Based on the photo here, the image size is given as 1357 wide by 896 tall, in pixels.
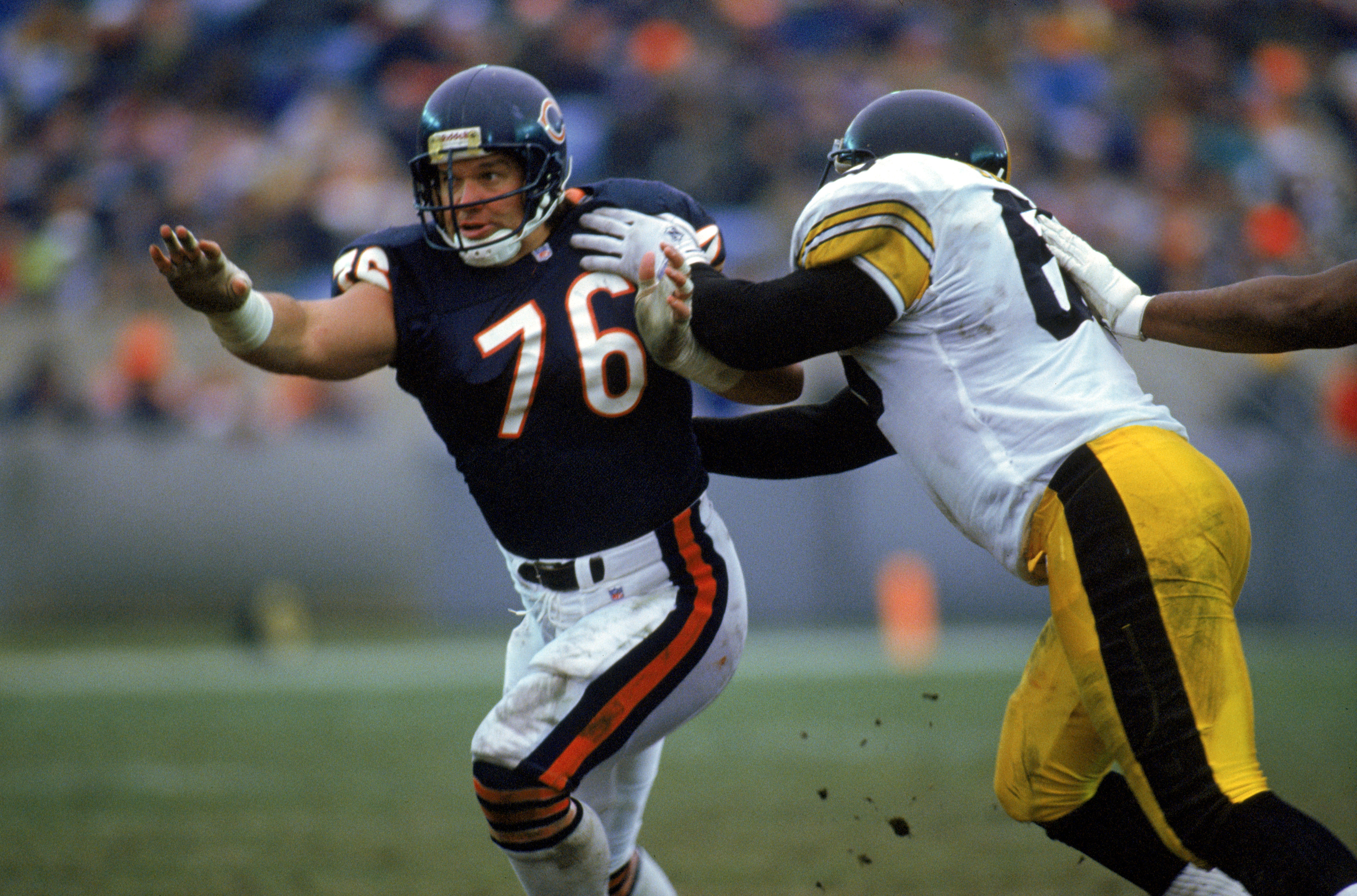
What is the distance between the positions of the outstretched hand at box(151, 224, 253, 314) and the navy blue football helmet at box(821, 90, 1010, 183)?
119 cm

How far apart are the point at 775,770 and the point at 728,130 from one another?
7702mm

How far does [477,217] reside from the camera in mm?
2975

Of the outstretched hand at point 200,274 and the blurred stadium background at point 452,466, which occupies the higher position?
the outstretched hand at point 200,274

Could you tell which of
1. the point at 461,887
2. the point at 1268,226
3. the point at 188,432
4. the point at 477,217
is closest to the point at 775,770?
the point at 461,887

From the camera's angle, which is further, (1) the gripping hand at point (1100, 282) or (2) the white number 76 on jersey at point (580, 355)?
(2) the white number 76 on jersey at point (580, 355)

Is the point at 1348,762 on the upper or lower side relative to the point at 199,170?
lower

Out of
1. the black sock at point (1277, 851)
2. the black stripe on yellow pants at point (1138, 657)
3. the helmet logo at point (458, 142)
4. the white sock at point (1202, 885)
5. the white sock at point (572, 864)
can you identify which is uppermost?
the helmet logo at point (458, 142)

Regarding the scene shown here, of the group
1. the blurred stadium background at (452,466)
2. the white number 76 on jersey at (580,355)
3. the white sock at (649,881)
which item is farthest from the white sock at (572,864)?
the blurred stadium background at (452,466)

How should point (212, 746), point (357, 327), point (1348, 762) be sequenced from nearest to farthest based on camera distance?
point (357, 327) → point (1348, 762) → point (212, 746)

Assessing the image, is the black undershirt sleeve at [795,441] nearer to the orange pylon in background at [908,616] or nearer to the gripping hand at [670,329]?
the gripping hand at [670,329]

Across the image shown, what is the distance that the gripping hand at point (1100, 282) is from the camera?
8.91ft

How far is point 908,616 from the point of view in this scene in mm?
8953

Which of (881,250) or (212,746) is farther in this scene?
(212,746)

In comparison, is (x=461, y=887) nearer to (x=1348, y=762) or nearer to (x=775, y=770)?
(x=775, y=770)
